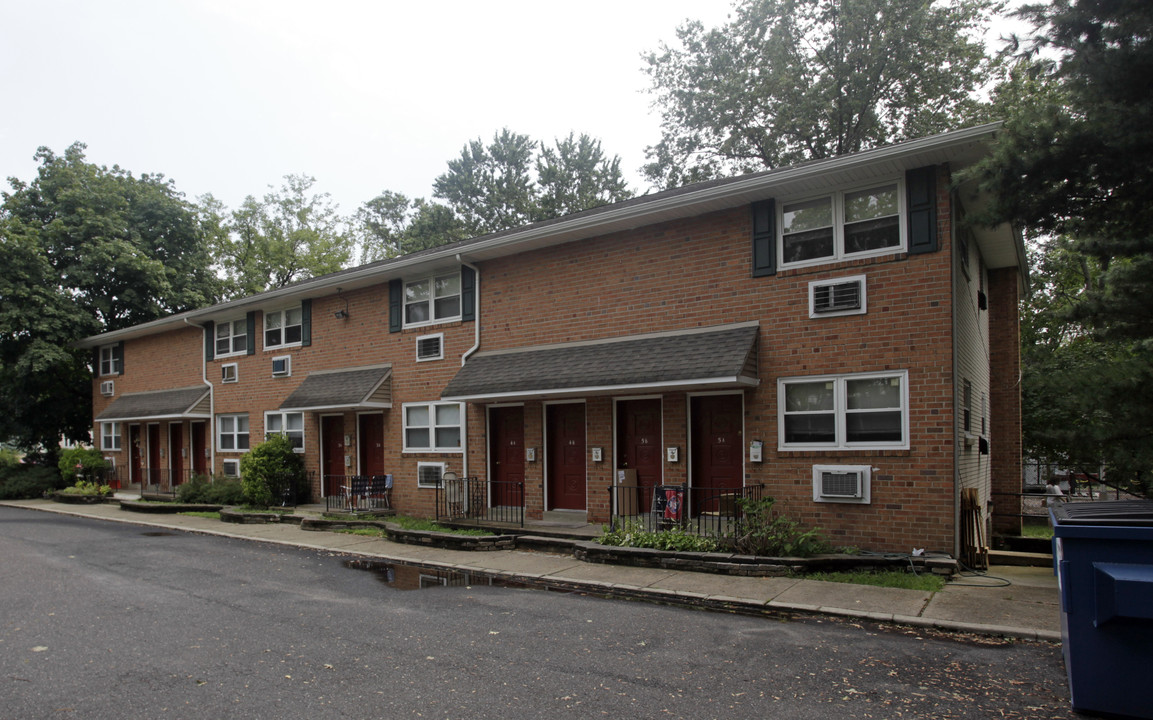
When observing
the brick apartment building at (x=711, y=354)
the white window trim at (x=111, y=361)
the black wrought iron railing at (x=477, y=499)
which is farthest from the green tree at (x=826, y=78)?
the white window trim at (x=111, y=361)

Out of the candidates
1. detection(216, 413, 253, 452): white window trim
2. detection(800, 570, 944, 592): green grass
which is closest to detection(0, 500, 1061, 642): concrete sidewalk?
detection(800, 570, 944, 592): green grass

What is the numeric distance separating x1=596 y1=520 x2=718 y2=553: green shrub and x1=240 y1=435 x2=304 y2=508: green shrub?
34.4ft

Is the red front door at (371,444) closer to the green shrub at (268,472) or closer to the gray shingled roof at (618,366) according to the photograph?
the green shrub at (268,472)

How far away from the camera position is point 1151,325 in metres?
7.83

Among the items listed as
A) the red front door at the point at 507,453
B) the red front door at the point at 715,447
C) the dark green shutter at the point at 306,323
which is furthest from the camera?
the dark green shutter at the point at 306,323

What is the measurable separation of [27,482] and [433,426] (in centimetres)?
1962

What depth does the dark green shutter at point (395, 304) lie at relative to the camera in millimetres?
17344

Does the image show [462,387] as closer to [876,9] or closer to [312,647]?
[312,647]

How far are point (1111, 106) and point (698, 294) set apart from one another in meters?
6.66

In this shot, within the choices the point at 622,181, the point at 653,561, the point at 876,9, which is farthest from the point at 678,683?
the point at 622,181

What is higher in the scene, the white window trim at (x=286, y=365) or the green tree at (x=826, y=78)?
the green tree at (x=826, y=78)

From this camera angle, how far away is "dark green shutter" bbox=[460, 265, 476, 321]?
15.8m

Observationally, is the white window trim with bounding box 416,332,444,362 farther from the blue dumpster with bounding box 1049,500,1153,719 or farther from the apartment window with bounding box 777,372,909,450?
the blue dumpster with bounding box 1049,500,1153,719

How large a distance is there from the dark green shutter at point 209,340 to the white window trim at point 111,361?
666 centimetres
